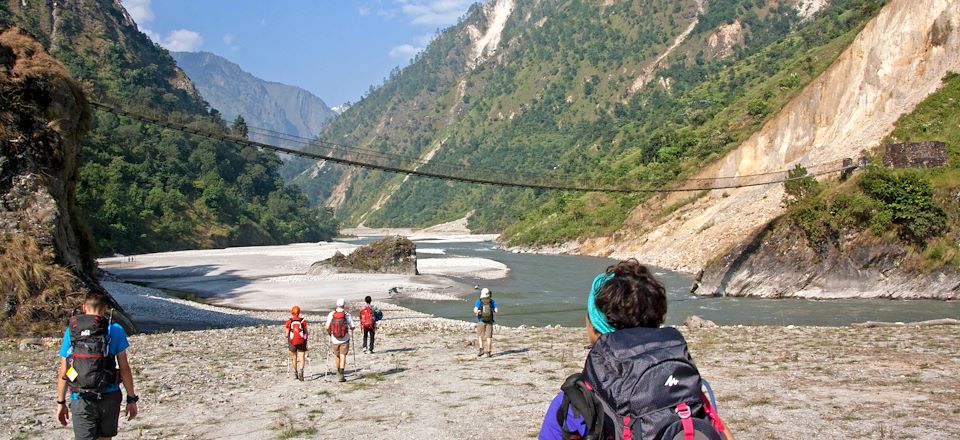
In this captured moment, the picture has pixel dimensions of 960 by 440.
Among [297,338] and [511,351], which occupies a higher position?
[297,338]

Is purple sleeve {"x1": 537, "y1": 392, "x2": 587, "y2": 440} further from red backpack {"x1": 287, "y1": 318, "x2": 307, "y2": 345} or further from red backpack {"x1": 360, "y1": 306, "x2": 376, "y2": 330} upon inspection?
red backpack {"x1": 360, "y1": 306, "x2": 376, "y2": 330}

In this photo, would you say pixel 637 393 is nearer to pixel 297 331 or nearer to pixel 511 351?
pixel 297 331

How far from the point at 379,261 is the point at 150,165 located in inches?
1913

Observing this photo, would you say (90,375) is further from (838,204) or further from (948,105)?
(948,105)

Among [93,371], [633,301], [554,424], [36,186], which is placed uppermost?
[36,186]

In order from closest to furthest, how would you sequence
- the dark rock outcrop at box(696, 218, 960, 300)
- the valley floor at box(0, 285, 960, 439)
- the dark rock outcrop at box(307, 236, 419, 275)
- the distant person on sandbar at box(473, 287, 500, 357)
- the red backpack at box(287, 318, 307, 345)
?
the valley floor at box(0, 285, 960, 439) < the red backpack at box(287, 318, 307, 345) < the distant person on sandbar at box(473, 287, 500, 357) < the dark rock outcrop at box(696, 218, 960, 300) < the dark rock outcrop at box(307, 236, 419, 275)

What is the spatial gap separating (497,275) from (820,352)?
31.2m

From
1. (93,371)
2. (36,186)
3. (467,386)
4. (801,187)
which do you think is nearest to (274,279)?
(36,186)

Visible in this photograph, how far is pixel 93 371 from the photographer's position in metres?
5.44

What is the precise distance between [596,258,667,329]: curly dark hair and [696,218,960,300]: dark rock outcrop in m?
28.8

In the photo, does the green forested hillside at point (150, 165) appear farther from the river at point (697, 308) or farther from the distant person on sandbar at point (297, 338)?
the distant person on sandbar at point (297, 338)

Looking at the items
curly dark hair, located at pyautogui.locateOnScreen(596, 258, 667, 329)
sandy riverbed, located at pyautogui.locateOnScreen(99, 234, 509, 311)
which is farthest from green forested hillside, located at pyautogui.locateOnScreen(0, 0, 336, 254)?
curly dark hair, located at pyautogui.locateOnScreen(596, 258, 667, 329)

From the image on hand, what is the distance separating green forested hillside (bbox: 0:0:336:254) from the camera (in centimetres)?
6540

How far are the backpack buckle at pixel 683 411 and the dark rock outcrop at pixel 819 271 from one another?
2894 centimetres
